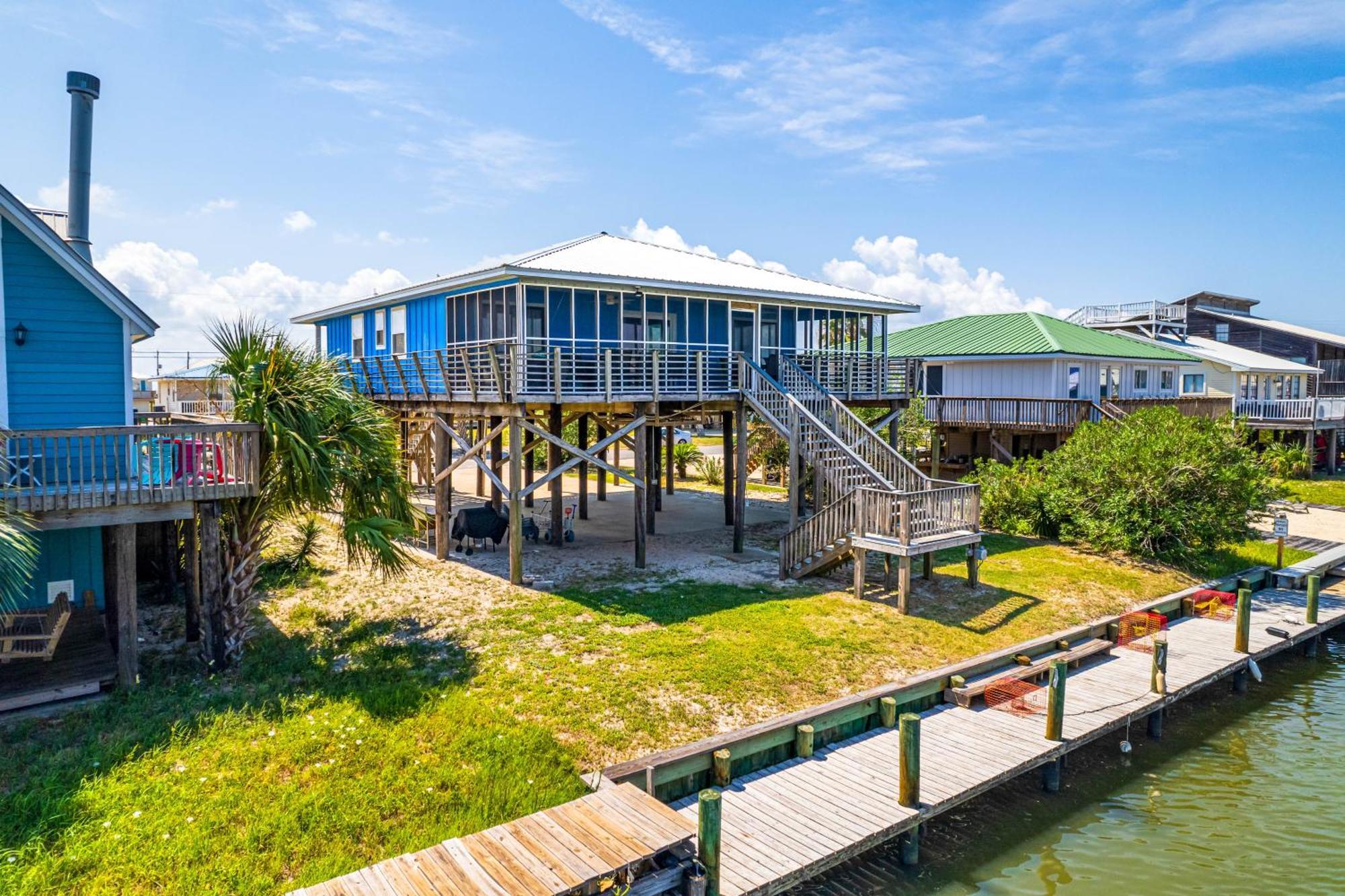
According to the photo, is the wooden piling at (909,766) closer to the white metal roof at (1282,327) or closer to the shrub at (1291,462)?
the shrub at (1291,462)

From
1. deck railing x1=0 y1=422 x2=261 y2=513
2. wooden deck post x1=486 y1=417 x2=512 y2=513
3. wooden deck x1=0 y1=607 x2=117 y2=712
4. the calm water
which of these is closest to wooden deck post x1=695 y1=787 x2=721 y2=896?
the calm water

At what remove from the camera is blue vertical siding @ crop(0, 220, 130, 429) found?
39.1 feet

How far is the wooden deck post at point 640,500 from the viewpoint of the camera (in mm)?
18188

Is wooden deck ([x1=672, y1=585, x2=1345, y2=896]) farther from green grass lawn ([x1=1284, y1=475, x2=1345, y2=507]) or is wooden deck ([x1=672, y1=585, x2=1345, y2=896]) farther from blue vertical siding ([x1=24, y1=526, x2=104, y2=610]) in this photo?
green grass lawn ([x1=1284, y1=475, x2=1345, y2=507])

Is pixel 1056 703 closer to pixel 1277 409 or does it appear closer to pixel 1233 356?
pixel 1277 409

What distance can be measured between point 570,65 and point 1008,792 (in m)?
18.2

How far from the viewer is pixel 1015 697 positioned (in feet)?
40.1

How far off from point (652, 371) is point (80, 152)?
14139 mm

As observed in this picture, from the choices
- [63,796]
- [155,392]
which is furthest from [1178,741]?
[155,392]

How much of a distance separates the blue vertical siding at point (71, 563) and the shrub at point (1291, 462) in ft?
101

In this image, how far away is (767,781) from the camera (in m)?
9.66

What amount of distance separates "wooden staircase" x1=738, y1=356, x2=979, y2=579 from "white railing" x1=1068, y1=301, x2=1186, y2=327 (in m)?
33.9

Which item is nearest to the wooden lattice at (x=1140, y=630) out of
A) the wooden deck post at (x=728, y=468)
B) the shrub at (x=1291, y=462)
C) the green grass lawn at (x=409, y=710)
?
the green grass lawn at (x=409, y=710)

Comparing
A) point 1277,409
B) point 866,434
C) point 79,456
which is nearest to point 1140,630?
point 866,434
